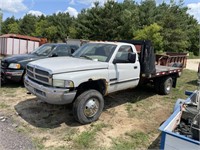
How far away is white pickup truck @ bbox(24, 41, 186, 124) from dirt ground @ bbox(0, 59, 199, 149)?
469 mm

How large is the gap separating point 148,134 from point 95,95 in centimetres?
144

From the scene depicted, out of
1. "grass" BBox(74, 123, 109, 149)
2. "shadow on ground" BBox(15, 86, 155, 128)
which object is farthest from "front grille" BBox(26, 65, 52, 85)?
"grass" BBox(74, 123, 109, 149)

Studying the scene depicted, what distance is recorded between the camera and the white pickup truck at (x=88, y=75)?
14.6 feet

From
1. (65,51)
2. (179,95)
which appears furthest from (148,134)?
(65,51)

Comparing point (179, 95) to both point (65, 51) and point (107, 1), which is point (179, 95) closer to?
point (65, 51)

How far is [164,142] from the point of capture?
295cm

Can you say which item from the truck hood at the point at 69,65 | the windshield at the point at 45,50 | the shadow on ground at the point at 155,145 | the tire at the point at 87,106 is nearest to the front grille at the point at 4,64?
the windshield at the point at 45,50

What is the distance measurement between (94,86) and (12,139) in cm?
213

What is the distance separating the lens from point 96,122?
16.5 ft

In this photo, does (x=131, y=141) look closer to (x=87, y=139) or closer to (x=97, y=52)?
(x=87, y=139)

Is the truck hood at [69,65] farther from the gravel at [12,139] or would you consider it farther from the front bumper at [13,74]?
the front bumper at [13,74]

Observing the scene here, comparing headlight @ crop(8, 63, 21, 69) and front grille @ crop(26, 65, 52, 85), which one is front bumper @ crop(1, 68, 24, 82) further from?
front grille @ crop(26, 65, 52, 85)

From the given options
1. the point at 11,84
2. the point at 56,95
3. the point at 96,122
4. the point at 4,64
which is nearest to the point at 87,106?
the point at 96,122

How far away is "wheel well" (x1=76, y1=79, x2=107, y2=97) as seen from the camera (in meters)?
4.89
